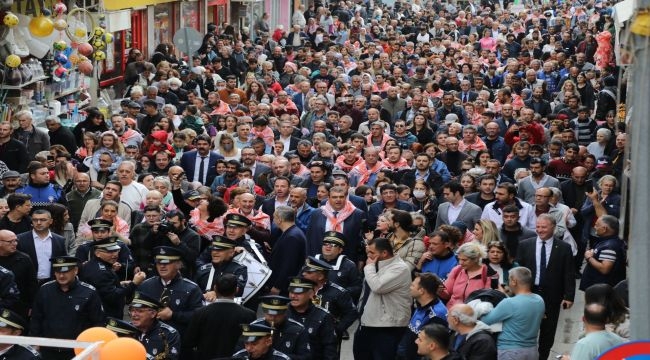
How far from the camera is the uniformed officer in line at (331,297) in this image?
11227 millimetres

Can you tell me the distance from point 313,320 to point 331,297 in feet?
→ 2.51

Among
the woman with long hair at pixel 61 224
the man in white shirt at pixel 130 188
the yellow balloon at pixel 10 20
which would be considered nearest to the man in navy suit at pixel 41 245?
the woman with long hair at pixel 61 224

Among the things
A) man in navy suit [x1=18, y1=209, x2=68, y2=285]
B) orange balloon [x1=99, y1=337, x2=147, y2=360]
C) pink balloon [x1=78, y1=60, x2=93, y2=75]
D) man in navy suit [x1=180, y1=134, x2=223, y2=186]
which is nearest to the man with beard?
man in navy suit [x1=180, y1=134, x2=223, y2=186]

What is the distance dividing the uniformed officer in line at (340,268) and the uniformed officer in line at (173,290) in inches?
52.3

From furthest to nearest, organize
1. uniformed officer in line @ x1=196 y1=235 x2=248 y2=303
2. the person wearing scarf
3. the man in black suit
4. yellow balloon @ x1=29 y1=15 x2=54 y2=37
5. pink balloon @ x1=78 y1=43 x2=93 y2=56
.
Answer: pink balloon @ x1=78 y1=43 x2=93 y2=56, yellow balloon @ x1=29 y1=15 x2=54 y2=37, the person wearing scarf, the man in black suit, uniformed officer in line @ x1=196 y1=235 x2=248 y2=303

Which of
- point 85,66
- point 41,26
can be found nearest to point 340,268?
point 41,26

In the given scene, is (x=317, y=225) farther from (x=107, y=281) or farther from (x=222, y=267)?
(x=107, y=281)

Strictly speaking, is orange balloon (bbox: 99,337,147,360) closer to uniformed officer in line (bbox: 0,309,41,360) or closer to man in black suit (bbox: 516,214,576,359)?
uniformed officer in line (bbox: 0,309,41,360)

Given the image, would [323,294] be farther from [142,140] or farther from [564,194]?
[142,140]

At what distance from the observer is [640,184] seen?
6402mm

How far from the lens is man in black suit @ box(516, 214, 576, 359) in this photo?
12.5 meters

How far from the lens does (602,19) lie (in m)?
39.8

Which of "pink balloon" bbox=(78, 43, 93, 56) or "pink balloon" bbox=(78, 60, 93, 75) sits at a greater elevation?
"pink balloon" bbox=(78, 43, 93, 56)

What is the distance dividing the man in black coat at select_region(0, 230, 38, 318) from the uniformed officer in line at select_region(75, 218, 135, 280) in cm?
45
